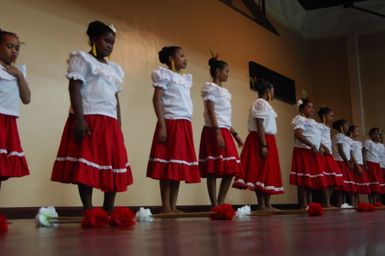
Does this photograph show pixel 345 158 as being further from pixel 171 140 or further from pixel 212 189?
pixel 171 140

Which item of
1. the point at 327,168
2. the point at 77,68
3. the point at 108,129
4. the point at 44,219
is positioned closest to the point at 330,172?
the point at 327,168

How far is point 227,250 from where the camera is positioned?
2.00 ft

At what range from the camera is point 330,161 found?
481cm

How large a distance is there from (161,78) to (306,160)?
203 centimetres

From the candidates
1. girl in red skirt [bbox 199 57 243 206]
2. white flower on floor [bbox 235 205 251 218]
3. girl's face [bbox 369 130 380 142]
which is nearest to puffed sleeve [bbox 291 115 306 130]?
girl in red skirt [bbox 199 57 243 206]

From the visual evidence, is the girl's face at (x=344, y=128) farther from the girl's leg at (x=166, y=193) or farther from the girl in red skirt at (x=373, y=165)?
the girl's leg at (x=166, y=193)

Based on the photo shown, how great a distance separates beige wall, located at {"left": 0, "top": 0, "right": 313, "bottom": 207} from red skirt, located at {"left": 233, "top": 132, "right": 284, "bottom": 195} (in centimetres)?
86

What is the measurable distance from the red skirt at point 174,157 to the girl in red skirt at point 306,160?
174 cm

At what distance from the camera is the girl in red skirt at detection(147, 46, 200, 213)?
117 inches

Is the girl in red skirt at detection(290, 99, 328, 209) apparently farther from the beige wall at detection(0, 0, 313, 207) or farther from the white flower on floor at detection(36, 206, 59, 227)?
the white flower on floor at detection(36, 206, 59, 227)

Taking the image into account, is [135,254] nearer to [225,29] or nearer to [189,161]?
[189,161]

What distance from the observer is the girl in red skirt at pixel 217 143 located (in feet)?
11.1

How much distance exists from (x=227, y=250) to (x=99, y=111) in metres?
1.85

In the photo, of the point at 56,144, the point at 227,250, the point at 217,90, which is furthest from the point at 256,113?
the point at 227,250
